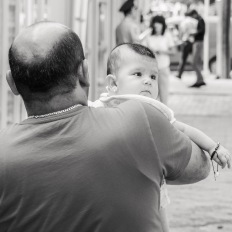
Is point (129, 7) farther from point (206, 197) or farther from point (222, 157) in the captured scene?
point (222, 157)

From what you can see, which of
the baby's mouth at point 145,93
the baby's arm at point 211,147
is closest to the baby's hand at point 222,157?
the baby's arm at point 211,147

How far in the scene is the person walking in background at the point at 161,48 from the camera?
12.1 meters

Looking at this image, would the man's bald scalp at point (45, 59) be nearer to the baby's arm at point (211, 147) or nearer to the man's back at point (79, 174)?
the man's back at point (79, 174)

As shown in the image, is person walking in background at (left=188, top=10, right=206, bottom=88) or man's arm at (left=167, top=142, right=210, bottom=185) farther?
person walking in background at (left=188, top=10, right=206, bottom=88)

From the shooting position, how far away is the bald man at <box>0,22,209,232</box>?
2.38m

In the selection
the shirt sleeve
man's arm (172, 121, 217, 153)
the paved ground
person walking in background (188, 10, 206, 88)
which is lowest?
the paved ground

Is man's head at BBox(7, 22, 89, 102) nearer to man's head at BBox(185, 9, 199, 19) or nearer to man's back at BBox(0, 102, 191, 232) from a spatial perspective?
man's back at BBox(0, 102, 191, 232)

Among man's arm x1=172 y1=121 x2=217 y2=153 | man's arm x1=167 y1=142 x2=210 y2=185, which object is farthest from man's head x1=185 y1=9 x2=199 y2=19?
man's arm x1=167 y1=142 x2=210 y2=185

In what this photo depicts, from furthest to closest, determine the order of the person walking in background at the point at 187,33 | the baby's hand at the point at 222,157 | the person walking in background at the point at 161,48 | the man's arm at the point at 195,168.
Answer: the person walking in background at the point at 187,33 < the person walking in background at the point at 161,48 < the baby's hand at the point at 222,157 < the man's arm at the point at 195,168

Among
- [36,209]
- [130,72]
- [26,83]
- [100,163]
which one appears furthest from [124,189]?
[130,72]

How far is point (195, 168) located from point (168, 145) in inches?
8.6

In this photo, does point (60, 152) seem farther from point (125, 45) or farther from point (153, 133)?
point (125, 45)

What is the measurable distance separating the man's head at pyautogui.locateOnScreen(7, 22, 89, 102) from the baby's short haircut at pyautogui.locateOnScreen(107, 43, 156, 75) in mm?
891

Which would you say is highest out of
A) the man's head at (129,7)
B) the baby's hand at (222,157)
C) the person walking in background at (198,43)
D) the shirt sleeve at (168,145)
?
the man's head at (129,7)
